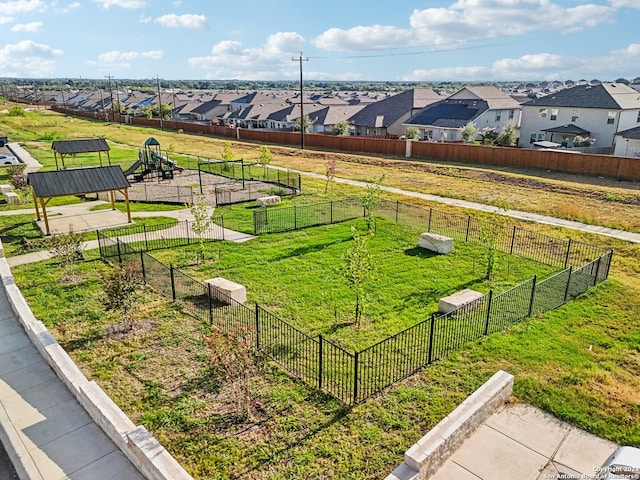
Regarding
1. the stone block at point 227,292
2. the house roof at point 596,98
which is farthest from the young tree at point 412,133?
the stone block at point 227,292

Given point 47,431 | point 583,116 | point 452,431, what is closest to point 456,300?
point 452,431

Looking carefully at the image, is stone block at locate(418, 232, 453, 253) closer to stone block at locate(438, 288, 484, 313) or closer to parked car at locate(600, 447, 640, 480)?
stone block at locate(438, 288, 484, 313)

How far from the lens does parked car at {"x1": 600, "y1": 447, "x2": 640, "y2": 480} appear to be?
634 cm

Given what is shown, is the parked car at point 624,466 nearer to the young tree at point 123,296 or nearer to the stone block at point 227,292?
the stone block at point 227,292

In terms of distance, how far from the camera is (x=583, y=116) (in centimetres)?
4969

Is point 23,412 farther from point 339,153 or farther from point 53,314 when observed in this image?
point 339,153

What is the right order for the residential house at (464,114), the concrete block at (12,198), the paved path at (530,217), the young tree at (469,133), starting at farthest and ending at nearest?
the residential house at (464,114) → the young tree at (469,133) → the concrete block at (12,198) → the paved path at (530,217)

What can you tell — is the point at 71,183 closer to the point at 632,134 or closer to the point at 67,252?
the point at 67,252

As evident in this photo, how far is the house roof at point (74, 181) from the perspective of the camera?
20047 millimetres

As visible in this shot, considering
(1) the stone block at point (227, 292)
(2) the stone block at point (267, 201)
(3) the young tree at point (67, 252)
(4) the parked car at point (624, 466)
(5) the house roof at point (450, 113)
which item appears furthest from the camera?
(5) the house roof at point (450, 113)

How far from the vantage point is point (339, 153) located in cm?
4803

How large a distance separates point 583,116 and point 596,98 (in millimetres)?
2103

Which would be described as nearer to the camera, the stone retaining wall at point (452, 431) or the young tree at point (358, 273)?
the stone retaining wall at point (452, 431)

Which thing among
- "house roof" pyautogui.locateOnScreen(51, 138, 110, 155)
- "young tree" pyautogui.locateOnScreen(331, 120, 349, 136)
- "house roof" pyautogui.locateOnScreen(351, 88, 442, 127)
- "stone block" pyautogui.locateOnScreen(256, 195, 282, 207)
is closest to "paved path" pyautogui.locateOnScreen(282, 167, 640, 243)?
"stone block" pyautogui.locateOnScreen(256, 195, 282, 207)
